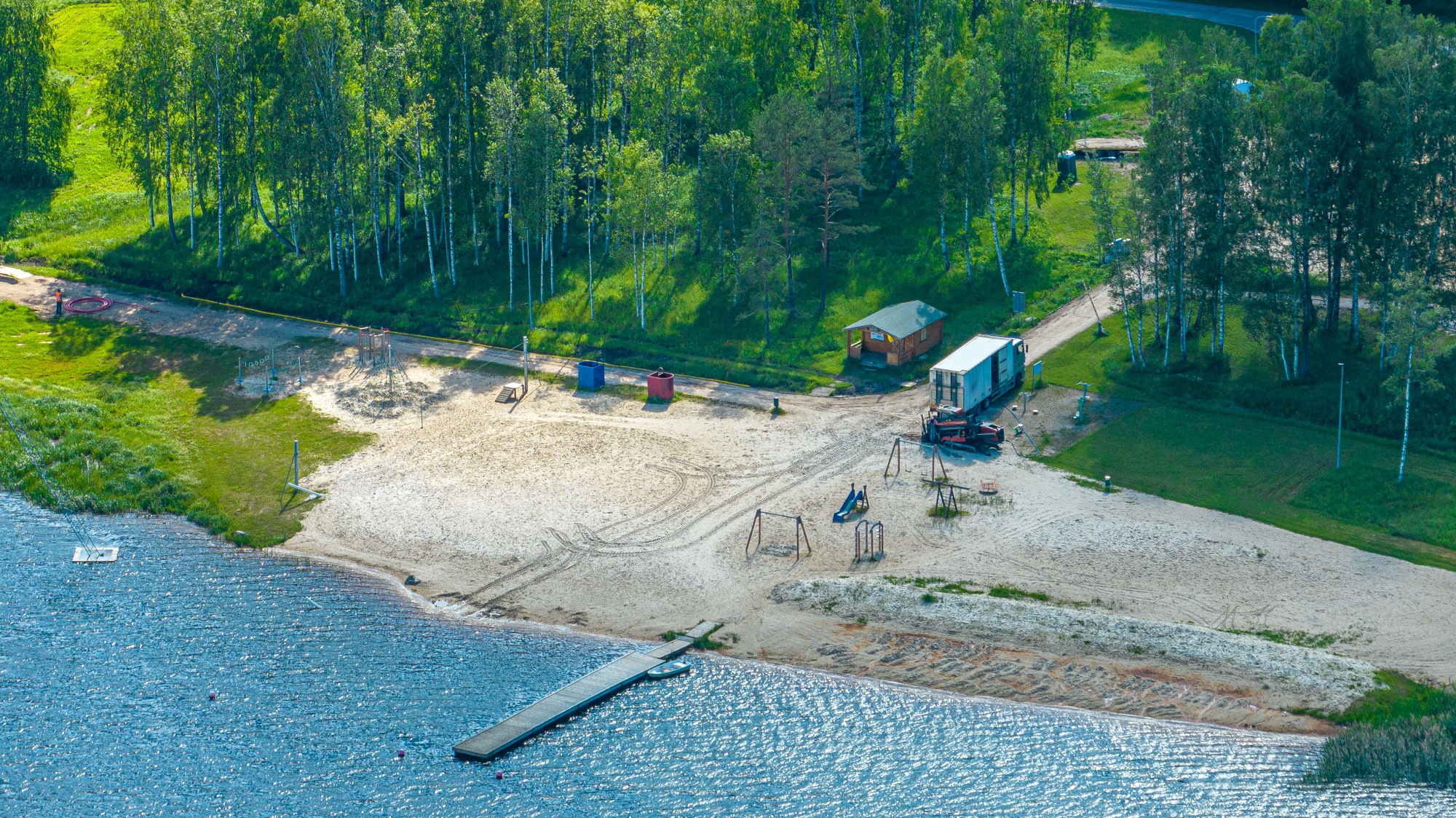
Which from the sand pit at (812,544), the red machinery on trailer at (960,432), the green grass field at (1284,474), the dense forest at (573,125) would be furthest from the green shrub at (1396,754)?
the dense forest at (573,125)


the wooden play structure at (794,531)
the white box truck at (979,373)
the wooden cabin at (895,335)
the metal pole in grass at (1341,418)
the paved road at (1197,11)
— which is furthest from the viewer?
the paved road at (1197,11)

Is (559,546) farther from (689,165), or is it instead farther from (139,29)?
(139,29)

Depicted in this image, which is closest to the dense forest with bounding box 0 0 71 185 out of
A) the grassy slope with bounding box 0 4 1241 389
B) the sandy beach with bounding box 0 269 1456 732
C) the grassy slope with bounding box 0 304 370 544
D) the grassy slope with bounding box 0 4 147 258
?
the grassy slope with bounding box 0 4 147 258

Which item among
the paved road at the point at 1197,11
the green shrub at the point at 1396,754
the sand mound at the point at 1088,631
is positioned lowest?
the green shrub at the point at 1396,754

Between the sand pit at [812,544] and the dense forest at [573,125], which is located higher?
the dense forest at [573,125]

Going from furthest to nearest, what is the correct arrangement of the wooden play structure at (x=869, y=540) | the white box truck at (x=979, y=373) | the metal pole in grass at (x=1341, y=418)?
1. the white box truck at (x=979, y=373)
2. the metal pole in grass at (x=1341, y=418)
3. the wooden play structure at (x=869, y=540)

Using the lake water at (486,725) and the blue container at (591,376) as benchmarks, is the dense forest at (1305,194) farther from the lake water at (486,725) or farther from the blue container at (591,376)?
the blue container at (591,376)

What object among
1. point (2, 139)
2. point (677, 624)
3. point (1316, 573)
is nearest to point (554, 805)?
point (677, 624)
